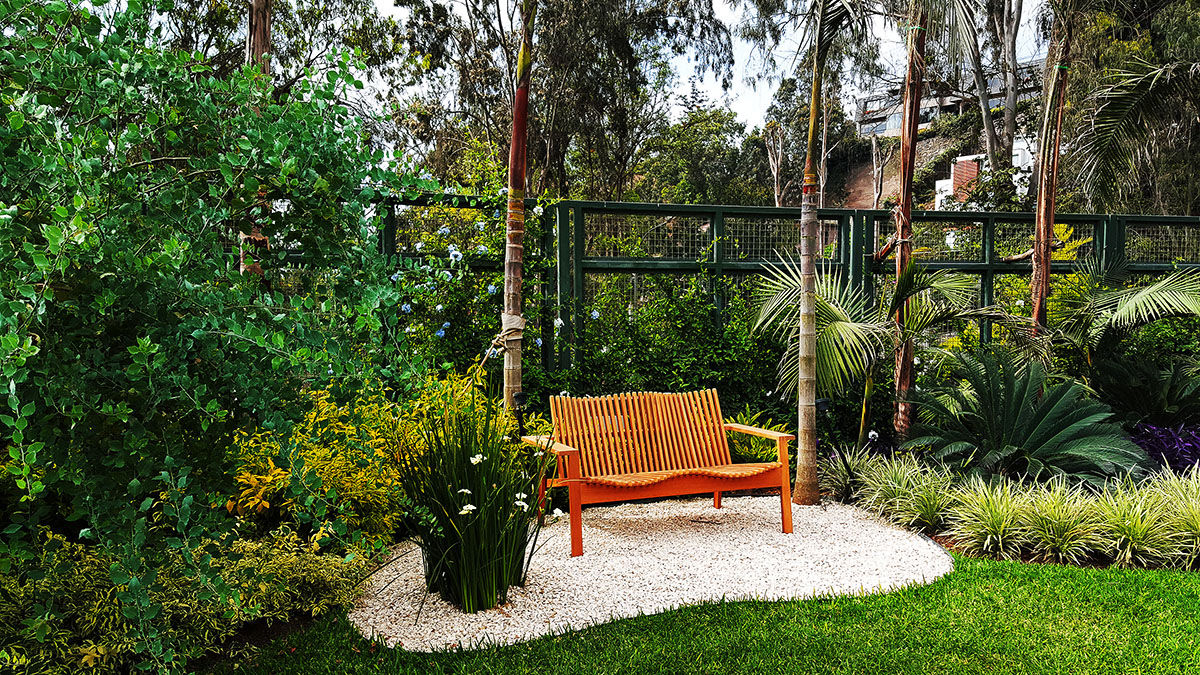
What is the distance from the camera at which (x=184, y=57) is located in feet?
6.36

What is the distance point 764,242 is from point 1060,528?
3259 millimetres

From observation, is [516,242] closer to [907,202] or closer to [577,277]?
[577,277]

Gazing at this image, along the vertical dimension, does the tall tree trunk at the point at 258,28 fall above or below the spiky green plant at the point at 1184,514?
above

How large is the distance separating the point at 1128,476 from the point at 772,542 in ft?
7.24

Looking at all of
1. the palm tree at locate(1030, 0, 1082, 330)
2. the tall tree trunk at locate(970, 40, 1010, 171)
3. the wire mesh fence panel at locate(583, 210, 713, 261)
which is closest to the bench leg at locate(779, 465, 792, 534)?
the wire mesh fence panel at locate(583, 210, 713, 261)

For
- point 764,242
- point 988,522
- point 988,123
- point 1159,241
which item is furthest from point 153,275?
point 988,123

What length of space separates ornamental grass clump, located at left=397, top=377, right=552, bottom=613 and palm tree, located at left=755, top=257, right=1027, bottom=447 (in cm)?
294

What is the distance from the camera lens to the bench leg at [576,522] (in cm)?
458

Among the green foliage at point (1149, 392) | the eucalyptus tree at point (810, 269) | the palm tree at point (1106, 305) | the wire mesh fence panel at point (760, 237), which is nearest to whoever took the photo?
the eucalyptus tree at point (810, 269)

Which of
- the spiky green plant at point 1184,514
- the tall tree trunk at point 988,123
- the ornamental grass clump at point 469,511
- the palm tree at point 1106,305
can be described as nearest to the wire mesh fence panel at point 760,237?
the palm tree at point 1106,305

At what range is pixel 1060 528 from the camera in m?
4.64

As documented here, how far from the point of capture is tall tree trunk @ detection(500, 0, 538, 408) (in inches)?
225

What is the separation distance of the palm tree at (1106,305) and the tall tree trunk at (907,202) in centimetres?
175

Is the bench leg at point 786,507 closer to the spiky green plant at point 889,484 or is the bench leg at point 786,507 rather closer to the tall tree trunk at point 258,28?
the spiky green plant at point 889,484
